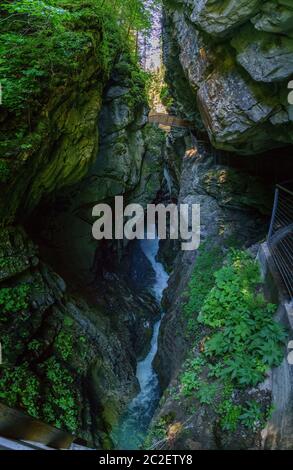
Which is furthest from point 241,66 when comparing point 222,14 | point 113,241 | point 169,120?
point 113,241

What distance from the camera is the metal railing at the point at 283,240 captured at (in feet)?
18.0

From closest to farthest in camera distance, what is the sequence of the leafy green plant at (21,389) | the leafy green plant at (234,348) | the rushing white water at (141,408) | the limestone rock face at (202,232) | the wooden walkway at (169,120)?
the leafy green plant at (234,348) → the limestone rock face at (202,232) → the leafy green plant at (21,389) → the rushing white water at (141,408) → the wooden walkway at (169,120)

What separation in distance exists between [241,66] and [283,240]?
3994 mm

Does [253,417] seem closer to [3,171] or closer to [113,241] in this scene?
[3,171]

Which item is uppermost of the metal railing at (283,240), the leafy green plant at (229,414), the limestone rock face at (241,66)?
the limestone rock face at (241,66)

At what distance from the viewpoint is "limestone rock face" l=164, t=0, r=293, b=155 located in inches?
214

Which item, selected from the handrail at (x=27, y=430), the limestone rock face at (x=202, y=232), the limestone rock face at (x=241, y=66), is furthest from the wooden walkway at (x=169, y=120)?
the handrail at (x=27, y=430)

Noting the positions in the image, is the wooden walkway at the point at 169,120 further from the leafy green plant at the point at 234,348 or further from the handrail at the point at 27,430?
the handrail at the point at 27,430

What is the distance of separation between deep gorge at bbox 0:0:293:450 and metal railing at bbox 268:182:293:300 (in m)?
0.36

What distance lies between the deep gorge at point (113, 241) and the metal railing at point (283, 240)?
36 cm

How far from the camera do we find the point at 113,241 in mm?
14203

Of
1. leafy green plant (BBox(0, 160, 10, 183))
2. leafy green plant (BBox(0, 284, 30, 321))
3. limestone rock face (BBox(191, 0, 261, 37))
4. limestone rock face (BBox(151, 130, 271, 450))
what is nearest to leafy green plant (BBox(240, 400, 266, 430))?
limestone rock face (BBox(151, 130, 271, 450))

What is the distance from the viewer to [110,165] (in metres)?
12.6
